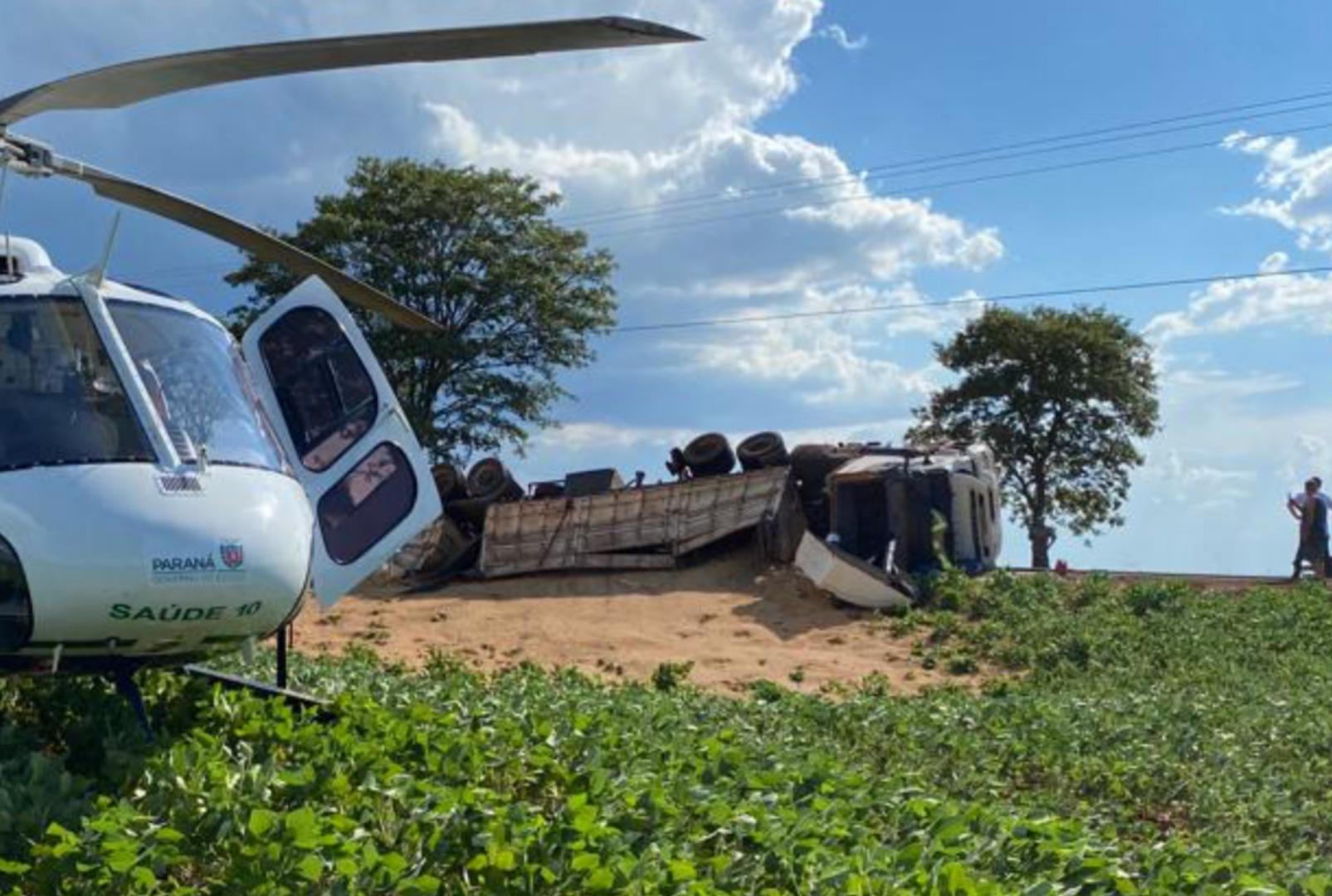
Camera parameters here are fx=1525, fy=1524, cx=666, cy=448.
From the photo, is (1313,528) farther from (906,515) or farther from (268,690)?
(268,690)

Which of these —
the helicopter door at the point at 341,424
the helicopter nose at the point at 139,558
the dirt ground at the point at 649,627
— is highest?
the helicopter door at the point at 341,424

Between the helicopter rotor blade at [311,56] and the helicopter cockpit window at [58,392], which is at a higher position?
the helicopter rotor blade at [311,56]

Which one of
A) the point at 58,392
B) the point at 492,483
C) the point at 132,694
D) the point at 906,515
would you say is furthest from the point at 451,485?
the point at 58,392

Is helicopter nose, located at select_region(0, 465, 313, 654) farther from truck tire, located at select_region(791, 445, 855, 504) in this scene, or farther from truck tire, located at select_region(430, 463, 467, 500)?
truck tire, located at select_region(430, 463, 467, 500)

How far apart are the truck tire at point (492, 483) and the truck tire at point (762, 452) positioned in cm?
364

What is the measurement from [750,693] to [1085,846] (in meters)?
7.35

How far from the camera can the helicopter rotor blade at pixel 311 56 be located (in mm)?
5090

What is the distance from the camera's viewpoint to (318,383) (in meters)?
7.68

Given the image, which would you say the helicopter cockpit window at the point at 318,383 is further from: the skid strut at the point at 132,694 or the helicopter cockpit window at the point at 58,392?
the skid strut at the point at 132,694

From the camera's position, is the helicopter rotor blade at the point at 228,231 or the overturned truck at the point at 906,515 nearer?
the helicopter rotor blade at the point at 228,231

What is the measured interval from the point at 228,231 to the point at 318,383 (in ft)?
2.85

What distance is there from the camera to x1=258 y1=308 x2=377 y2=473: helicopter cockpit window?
7590mm

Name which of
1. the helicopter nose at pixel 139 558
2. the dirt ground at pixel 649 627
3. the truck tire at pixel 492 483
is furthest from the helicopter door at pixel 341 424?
the truck tire at pixel 492 483

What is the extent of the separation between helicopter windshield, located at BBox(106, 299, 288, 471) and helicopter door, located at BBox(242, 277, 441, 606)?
578 millimetres
